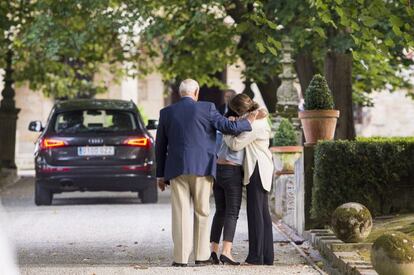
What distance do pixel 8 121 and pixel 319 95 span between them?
20.5 m

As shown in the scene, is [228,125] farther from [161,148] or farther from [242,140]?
[161,148]

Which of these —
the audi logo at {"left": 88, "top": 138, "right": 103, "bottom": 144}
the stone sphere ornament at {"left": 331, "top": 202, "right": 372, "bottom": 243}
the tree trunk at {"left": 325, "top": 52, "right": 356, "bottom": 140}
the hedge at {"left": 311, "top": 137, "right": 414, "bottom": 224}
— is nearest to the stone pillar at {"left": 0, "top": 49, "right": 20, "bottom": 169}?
the tree trunk at {"left": 325, "top": 52, "right": 356, "bottom": 140}

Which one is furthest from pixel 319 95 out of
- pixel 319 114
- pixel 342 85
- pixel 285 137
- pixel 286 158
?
pixel 342 85

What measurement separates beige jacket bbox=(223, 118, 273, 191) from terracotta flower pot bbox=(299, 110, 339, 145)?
2831mm

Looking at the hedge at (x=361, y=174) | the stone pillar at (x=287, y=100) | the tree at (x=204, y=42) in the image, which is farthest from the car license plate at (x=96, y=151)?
the hedge at (x=361, y=174)

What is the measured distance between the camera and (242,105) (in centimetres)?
1266

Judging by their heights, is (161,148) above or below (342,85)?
below

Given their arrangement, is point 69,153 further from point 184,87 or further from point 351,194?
point 184,87

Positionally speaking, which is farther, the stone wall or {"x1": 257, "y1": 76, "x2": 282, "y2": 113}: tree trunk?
{"x1": 257, "y1": 76, "x2": 282, "y2": 113}: tree trunk

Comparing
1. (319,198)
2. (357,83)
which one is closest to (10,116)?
(357,83)

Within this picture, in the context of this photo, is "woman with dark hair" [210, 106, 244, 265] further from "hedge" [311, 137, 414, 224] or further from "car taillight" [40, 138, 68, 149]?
"car taillight" [40, 138, 68, 149]

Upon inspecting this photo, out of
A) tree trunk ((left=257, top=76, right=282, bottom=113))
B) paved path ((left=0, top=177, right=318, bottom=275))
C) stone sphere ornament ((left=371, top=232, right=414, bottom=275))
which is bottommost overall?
paved path ((left=0, top=177, right=318, bottom=275))

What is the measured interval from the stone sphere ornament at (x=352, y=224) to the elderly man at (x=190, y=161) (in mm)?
1347

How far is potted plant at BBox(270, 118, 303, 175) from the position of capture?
64.7 ft
